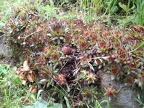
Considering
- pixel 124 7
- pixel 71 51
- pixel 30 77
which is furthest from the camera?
pixel 124 7

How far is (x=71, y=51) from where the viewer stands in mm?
2053

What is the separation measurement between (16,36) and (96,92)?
3.37ft

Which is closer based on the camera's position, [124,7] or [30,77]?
[30,77]

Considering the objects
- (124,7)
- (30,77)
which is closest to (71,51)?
(30,77)

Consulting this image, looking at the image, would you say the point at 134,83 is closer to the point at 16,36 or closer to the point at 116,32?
the point at 116,32

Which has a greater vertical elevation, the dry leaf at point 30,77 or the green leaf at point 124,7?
the green leaf at point 124,7

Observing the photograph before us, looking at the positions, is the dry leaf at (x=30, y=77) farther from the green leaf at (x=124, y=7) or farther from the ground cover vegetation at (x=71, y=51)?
the green leaf at (x=124, y=7)

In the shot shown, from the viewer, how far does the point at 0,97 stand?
7.16 ft

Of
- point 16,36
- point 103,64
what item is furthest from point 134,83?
point 16,36

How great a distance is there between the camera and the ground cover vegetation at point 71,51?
1855mm

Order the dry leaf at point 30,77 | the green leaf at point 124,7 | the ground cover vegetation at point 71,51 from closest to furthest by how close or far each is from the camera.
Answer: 1. the ground cover vegetation at point 71,51
2. the dry leaf at point 30,77
3. the green leaf at point 124,7

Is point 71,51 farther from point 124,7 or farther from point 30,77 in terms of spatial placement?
point 124,7

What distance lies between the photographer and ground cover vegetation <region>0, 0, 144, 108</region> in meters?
1.86

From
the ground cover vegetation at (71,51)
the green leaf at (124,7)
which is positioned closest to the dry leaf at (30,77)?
the ground cover vegetation at (71,51)
